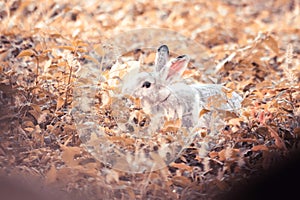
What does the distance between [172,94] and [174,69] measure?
11 cm

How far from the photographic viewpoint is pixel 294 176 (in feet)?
5.75

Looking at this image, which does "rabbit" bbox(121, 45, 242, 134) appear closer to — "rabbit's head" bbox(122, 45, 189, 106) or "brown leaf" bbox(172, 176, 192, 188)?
"rabbit's head" bbox(122, 45, 189, 106)

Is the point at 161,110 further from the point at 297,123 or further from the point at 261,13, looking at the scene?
the point at 261,13

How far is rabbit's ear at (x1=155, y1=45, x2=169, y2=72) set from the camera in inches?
106

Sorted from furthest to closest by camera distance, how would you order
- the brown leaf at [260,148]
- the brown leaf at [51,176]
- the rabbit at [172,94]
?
the rabbit at [172,94] < the brown leaf at [260,148] < the brown leaf at [51,176]

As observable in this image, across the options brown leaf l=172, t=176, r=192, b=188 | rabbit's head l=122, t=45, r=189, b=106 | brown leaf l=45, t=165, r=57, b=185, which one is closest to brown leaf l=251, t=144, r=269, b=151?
brown leaf l=172, t=176, r=192, b=188

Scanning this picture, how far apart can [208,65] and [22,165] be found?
58.2 inches

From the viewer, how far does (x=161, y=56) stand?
8.87 ft

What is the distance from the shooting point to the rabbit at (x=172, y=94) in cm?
265

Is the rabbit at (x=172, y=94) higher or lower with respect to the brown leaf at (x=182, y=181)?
A: higher

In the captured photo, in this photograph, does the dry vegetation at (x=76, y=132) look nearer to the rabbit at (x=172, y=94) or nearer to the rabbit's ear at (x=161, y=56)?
the rabbit at (x=172, y=94)

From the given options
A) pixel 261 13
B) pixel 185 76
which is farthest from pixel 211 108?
pixel 261 13

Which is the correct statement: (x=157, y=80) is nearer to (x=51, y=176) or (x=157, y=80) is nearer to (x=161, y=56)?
Answer: (x=161, y=56)

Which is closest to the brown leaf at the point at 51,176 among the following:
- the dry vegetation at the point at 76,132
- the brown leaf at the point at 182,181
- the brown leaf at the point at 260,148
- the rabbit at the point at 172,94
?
the dry vegetation at the point at 76,132
